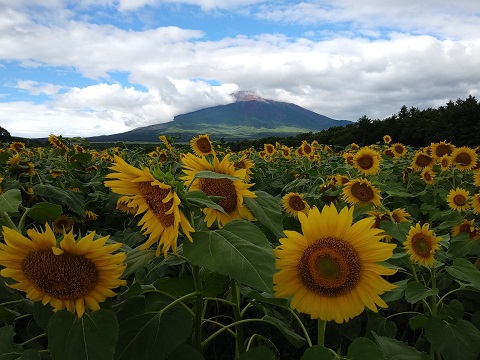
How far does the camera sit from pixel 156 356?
4.37ft

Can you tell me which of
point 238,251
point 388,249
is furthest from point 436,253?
point 238,251

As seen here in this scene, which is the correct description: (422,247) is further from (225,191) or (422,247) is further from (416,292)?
(225,191)

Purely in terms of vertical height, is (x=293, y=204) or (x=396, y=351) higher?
(x=293, y=204)

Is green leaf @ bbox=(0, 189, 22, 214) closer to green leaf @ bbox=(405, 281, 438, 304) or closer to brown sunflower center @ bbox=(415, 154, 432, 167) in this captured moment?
green leaf @ bbox=(405, 281, 438, 304)

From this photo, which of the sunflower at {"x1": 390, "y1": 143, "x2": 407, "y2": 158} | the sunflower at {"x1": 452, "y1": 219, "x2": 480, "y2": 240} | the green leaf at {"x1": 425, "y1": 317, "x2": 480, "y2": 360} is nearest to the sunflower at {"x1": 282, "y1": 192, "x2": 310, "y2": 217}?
the sunflower at {"x1": 452, "y1": 219, "x2": 480, "y2": 240}

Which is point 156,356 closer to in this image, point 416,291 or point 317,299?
point 317,299

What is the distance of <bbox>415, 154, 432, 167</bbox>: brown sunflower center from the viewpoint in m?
6.25

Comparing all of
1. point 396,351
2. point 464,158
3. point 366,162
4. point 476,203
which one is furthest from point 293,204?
point 464,158

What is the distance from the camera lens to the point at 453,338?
7.02 feet

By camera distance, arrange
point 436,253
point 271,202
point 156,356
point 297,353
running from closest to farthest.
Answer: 1. point 156,356
2. point 271,202
3. point 436,253
4. point 297,353

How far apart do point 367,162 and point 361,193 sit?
1756 millimetres

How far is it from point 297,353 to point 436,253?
1138 millimetres

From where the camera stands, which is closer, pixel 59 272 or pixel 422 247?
pixel 59 272

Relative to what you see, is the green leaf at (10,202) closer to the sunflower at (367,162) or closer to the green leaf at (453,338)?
the green leaf at (453,338)
